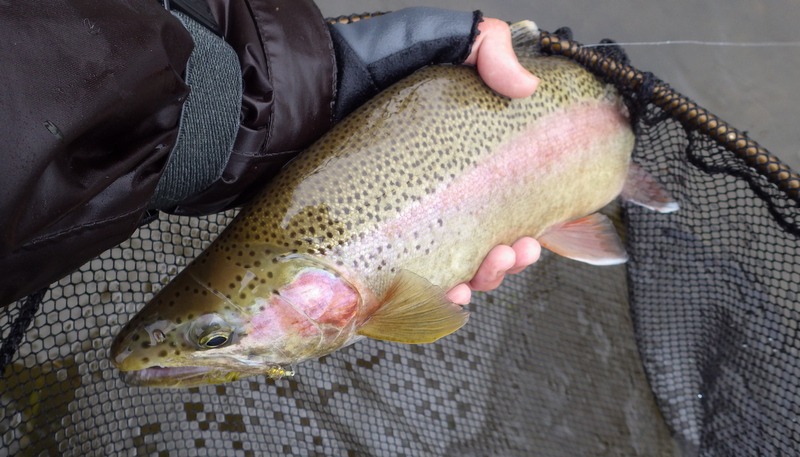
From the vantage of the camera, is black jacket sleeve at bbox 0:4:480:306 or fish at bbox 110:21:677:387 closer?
black jacket sleeve at bbox 0:4:480:306

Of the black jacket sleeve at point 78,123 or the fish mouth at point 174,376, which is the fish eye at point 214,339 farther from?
the black jacket sleeve at point 78,123

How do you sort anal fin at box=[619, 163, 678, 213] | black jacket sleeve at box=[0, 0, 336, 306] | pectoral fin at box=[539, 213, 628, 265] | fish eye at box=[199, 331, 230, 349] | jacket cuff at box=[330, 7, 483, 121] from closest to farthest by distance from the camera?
black jacket sleeve at box=[0, 0, 336, 306] → fish eye at box=[199, 331, 230, 349] → jacket cuff at box=[330, 7, 483, 121] → pectoral fin at box=[539, 213, 628, 265] → anal fin at box=[619, 163, 678, 213]

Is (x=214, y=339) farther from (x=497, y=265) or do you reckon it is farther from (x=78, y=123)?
(x=497, y=265)

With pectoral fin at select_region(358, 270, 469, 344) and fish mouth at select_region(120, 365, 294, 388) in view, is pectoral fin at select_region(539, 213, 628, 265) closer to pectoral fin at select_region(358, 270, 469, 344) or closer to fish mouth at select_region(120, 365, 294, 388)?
pectoral fin at select_region(358, 270, 469, 344)

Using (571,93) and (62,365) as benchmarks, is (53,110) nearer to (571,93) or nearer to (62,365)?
(62,365)

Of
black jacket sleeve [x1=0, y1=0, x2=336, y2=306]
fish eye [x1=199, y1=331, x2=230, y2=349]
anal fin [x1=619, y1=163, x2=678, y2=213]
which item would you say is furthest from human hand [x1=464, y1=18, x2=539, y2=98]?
fish eye [x1=199, y1=331, x2=230, y2=349]

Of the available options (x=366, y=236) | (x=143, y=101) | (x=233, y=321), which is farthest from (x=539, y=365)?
(x=143, y=101)

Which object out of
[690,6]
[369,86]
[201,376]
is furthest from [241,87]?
[690,6]
